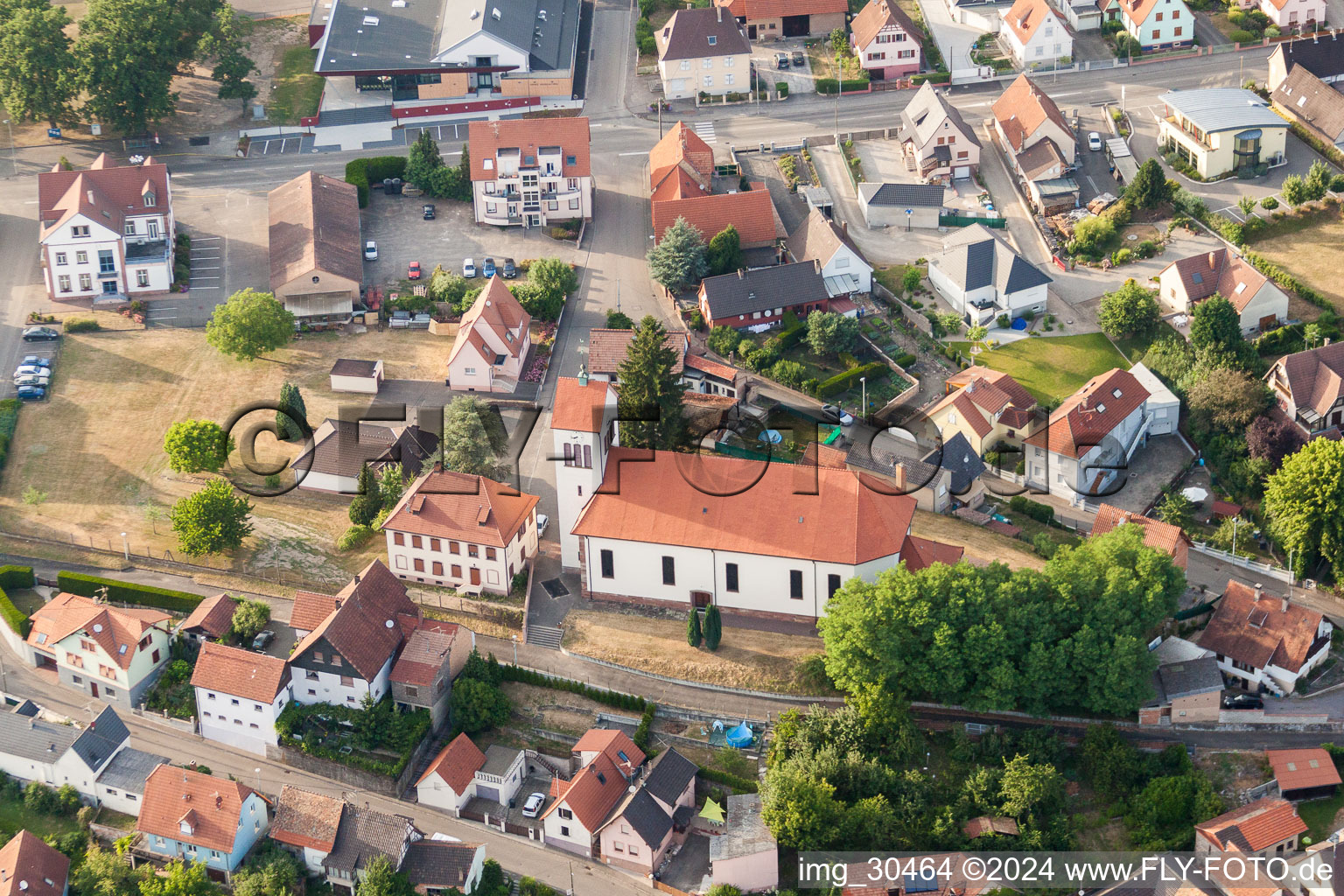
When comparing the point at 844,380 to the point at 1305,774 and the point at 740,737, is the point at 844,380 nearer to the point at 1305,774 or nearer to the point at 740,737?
the point at 740,737

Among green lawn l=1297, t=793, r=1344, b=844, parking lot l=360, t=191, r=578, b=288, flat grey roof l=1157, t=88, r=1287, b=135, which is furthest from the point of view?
flat grey roof l=1157, t=88, r=1287, b=135

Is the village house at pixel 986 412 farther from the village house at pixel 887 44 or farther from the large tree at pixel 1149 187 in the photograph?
the village house at pixel 887 44

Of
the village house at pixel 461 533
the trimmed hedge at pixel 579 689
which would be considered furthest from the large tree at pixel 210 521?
the trimmed hedge at pixel 579 689

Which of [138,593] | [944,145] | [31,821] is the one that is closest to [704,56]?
[944,145]

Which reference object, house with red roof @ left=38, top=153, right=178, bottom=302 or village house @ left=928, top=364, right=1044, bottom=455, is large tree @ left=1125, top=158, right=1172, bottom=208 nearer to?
village house @ left=928, top=364, right=1044, bottom=455

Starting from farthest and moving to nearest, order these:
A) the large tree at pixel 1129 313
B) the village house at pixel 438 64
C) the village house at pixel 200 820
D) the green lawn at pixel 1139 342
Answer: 1. the village house at pixel 438 64
2. the green lawn at pixel 1139 342
3. the large tree at pixel 1129 313
4. the village house at pixel 200 820

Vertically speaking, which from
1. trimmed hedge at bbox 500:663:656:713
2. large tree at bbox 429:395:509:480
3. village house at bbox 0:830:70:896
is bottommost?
village house at bbox 0:830:70:896

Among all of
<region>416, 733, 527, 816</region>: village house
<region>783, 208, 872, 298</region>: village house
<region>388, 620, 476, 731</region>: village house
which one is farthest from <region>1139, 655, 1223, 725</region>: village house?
<region>783, 208, 872, 298</region>: village house
